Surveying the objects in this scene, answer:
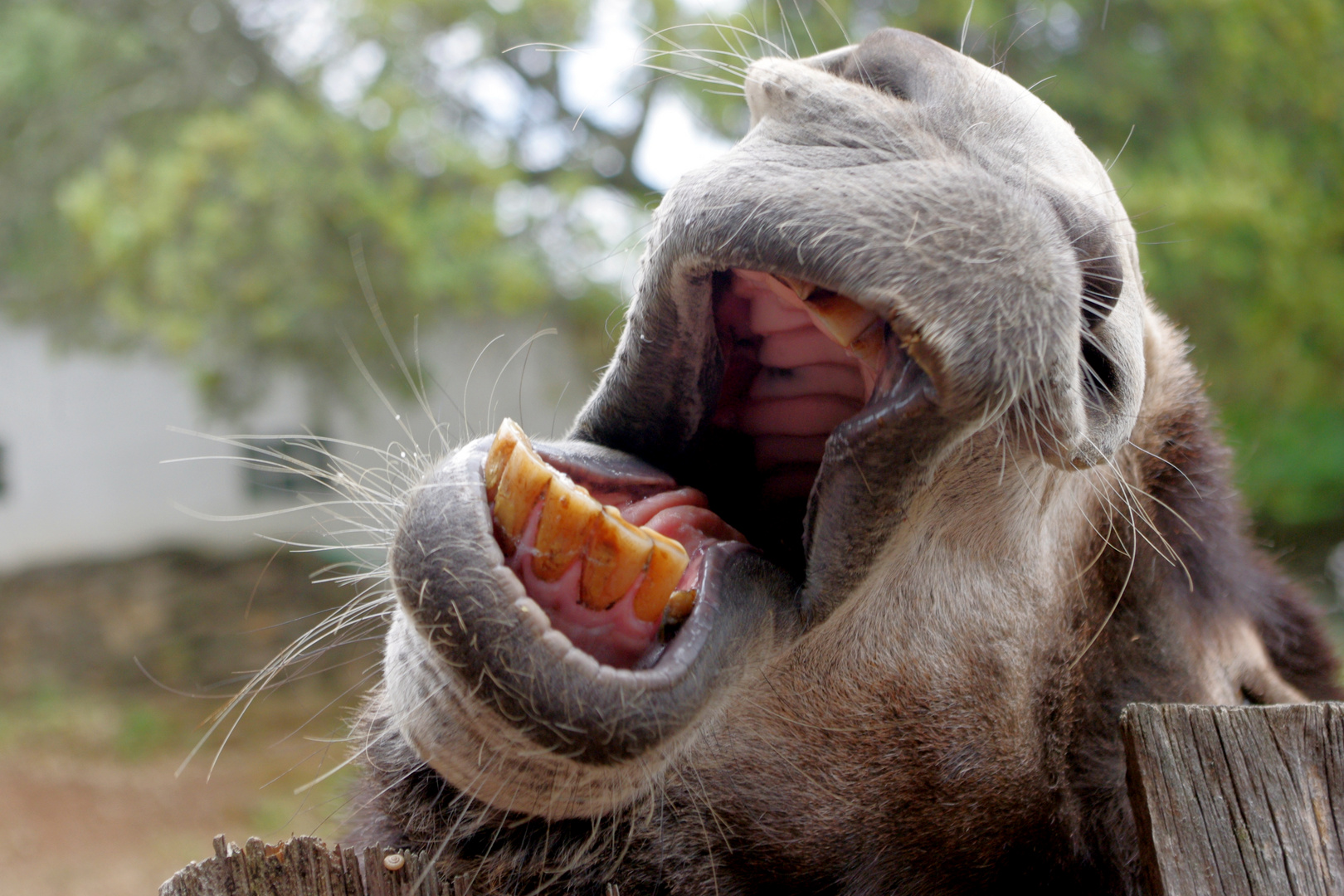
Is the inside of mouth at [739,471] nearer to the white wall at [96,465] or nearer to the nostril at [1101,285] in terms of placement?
the nostril at [1101,285]

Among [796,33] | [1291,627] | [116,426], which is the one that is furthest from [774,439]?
[116,426]

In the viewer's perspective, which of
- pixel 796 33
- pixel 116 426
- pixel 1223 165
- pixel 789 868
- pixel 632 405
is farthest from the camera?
pixel 116 426

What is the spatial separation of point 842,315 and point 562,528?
1.48ft

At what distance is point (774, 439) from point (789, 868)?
0.73 meters

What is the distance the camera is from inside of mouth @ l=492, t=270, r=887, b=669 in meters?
1.34

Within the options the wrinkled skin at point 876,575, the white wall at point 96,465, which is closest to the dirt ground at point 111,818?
the white wall at point 96,465

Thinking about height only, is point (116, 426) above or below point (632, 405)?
below

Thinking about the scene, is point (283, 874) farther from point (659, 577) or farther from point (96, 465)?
point (96, 465)

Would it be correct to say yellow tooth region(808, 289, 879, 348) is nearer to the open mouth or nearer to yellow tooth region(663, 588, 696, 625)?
the open mouth

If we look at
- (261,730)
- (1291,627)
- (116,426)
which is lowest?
(261,730)

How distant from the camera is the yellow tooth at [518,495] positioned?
1.35 meters

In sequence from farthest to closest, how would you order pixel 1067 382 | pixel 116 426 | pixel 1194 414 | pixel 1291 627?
pixel 116 426 → pixel 1291 627 → pixel 1194 414 → pixel 1067 382

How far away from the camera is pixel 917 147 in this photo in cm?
143

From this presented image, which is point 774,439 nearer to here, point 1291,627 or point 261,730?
point 1291,627
